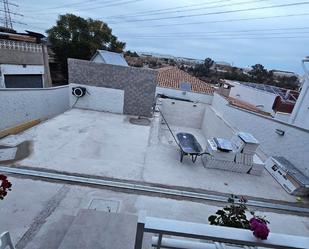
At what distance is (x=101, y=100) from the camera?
395 inches

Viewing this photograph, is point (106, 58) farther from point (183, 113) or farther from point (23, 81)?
point (183, 113)

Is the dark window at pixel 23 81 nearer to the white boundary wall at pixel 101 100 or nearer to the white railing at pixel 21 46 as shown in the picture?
the white railing at pixel 21 46

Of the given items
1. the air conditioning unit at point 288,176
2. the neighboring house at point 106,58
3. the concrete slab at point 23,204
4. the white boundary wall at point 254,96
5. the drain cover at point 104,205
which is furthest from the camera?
the white boundary wall at point 254,96

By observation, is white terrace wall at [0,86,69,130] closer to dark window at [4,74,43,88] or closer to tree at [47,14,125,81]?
dark window at [4,74,43,88]

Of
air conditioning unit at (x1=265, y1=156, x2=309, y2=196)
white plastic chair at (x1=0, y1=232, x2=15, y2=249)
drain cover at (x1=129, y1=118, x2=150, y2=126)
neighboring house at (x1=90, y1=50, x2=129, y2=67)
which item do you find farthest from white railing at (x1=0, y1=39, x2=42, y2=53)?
air conditioning unit at (x1=265, y1=156, x2=309, y2=196)

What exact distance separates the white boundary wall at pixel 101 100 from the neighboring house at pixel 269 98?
8.85 meters

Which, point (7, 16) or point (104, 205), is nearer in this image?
point (104, 205)

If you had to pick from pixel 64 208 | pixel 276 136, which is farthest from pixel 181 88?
pixel 64 208

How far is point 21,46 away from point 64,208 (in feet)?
38.0

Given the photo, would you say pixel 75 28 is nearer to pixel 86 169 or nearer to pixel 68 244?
pixel 86 169

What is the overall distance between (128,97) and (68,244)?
Answer: 7925 mm

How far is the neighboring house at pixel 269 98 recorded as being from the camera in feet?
44.4

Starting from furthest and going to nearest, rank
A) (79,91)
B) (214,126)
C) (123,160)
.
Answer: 1. (214,126)
2. (79,91)
3. (123,160)

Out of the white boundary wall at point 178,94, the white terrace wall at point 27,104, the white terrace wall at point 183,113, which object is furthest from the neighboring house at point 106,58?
the white boundary wall at point 178,94
